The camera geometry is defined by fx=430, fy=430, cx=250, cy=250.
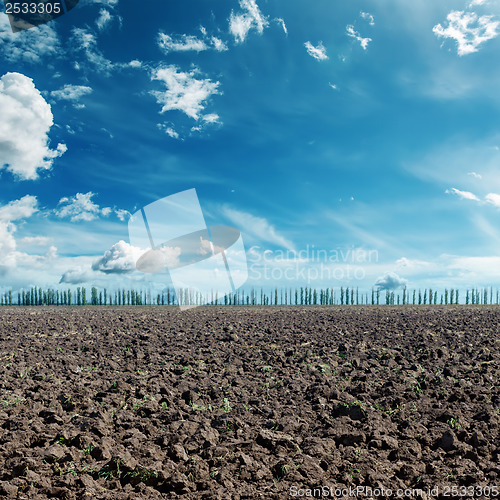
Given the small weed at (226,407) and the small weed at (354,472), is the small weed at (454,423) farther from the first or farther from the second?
the small weed at (226,407)

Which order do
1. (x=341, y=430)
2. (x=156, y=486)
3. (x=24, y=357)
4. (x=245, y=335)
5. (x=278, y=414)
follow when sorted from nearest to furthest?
(x=156, y=486), (x=341, y=430), (x=278, y=414), (x=24, y=357), (x=245, y=335)

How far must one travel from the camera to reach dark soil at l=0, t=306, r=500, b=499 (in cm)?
557

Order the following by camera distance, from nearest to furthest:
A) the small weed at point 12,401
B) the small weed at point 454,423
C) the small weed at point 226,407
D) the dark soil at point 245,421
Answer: the dark soil at point 245,421
the small weed at point 454,423
the small weed at point 226,407
the small weed at point 12,401

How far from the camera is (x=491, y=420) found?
7.30 meters

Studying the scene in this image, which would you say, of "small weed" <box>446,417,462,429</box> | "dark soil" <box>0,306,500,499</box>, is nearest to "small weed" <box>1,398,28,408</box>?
"dark soil" <box>0,306,500,499</box>

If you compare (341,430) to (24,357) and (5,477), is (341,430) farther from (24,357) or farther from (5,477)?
(24,357)

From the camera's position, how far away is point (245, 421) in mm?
7523

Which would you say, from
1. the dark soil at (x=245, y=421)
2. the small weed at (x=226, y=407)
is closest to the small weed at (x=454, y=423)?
the dark soil at (x=245, y=421)

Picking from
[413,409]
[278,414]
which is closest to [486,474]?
[413,409]

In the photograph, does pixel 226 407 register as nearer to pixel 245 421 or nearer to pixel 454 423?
pixel 245 421

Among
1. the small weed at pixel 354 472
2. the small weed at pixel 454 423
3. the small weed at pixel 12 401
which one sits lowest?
the small weed at pixel 12 401

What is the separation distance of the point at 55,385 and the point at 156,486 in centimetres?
539

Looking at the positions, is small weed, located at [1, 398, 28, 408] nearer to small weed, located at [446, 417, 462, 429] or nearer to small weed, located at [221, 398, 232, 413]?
small weed, located at [221, 398, 232, 413]

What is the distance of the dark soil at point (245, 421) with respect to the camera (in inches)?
219
